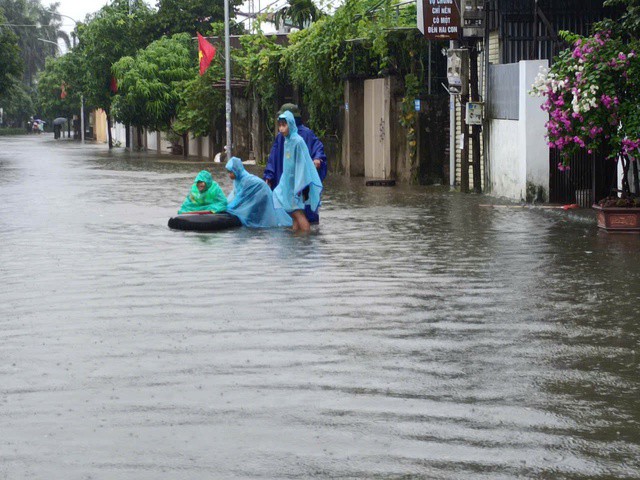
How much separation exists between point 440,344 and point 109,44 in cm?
6228

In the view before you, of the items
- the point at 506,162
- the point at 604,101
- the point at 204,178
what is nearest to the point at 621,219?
the point at 604,101

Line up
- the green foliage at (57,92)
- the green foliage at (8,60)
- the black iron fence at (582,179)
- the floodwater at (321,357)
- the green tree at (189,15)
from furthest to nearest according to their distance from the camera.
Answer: the green foliage at (57,92), the green tree at (189,15), the green foliage at (8,60), the black iron fence at (582,179), the floodwater at (321,357)

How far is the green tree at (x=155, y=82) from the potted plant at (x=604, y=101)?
40.1 metres

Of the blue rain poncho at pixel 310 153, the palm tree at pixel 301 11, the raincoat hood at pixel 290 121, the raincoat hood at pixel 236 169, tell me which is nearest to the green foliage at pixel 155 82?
the palm tree at pixel 301 11

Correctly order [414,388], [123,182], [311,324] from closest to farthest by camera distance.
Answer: [414,388] → [311,324] → [123,182]

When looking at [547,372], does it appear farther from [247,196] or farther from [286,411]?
[247,196]

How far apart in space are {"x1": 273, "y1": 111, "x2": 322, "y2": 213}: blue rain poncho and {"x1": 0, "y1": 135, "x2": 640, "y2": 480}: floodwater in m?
1.31

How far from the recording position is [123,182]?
100ft

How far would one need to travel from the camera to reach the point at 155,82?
57.9 metres

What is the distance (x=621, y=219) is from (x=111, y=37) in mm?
55622

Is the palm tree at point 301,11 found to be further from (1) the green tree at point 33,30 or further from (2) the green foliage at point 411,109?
(1) the green tree at point 33,30

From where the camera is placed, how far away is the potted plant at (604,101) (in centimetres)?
1634

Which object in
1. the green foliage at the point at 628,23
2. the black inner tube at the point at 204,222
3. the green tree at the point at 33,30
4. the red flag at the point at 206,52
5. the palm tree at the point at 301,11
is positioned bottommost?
the black inner tube at the point at 204,222

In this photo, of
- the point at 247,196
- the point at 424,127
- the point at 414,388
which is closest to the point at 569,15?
the point at 424,127
